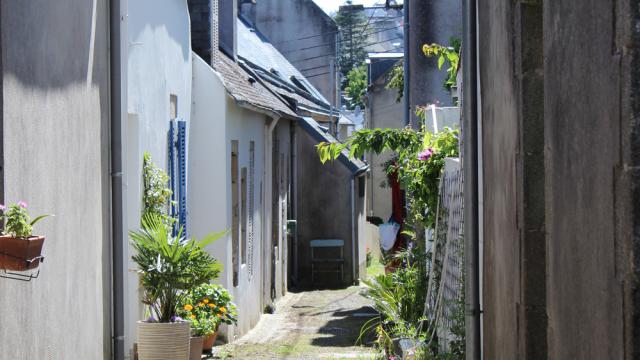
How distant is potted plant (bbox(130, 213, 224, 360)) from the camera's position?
945cm

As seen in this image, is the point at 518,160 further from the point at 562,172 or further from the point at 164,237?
the point at 164,237

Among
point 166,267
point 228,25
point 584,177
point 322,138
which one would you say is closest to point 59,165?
point 166,267

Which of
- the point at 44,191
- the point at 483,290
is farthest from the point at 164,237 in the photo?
the point at 483,290

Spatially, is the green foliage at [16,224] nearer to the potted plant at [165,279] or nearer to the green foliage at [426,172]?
the potted plant at [165,279]

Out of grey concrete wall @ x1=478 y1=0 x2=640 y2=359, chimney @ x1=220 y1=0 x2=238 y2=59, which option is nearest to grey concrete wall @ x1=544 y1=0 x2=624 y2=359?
grey concrete wall @ x1=478 y1=0 x2=640 y2=359

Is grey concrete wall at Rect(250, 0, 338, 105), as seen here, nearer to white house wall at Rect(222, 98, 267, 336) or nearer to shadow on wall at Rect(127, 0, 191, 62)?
white house wall at Rect(222, 98, 267, 336)

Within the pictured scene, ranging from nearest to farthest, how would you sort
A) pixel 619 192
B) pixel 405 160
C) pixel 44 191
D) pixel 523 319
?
pixel 619 192 → pixel 523 319 → pixel 44 191 → pixel 405 160

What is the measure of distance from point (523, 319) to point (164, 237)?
5538 millimetres

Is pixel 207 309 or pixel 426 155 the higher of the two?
pixel 426 155

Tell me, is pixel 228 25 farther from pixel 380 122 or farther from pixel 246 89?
pixel 380 122

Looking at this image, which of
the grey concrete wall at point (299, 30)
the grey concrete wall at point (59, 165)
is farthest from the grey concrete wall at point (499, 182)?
the grey concrete wall at point (299, 30)

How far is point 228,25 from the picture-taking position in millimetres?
18609

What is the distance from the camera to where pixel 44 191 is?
6.81 m

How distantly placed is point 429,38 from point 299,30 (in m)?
17.8
